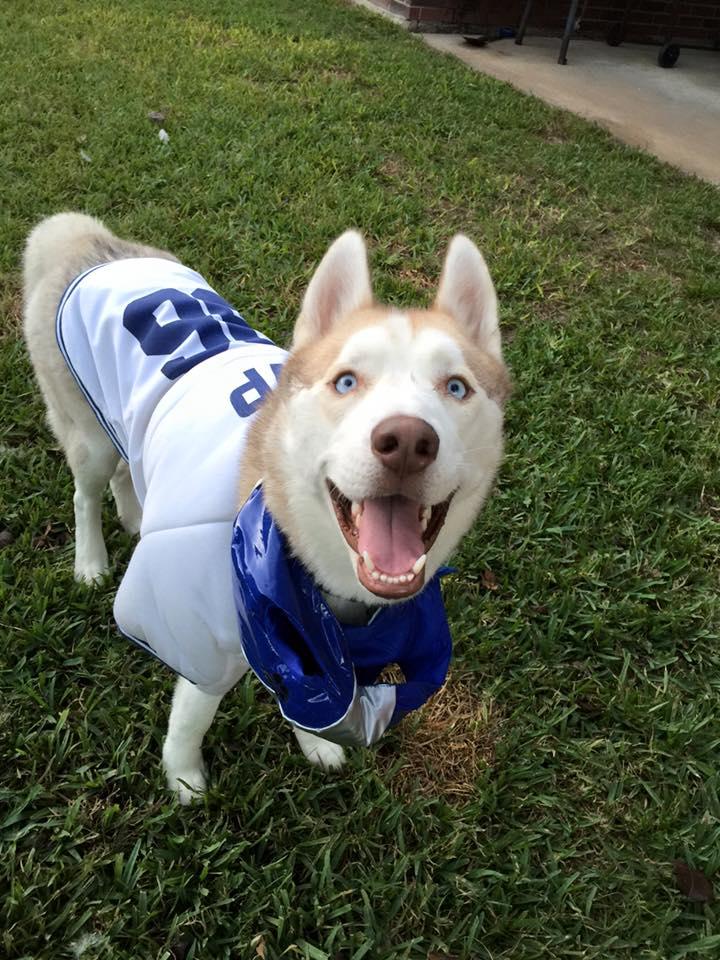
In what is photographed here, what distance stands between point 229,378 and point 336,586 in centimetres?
90

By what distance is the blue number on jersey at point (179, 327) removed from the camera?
8.46 feet

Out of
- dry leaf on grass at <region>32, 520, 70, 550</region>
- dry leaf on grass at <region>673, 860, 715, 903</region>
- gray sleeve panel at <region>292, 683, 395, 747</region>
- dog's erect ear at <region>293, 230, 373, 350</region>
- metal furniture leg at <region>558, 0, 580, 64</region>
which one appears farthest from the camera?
metal furniture leg at <region>558, 0, 580, 64</region>

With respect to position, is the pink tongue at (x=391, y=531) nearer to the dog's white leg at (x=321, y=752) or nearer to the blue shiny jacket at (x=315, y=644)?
the blue shiny jacket at (x=315, y=644)

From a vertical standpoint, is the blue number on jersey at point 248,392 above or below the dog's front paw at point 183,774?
above

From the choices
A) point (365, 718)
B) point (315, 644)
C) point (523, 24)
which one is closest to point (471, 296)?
point (315, 644)

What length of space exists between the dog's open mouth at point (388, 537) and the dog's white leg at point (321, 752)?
108 centimetres

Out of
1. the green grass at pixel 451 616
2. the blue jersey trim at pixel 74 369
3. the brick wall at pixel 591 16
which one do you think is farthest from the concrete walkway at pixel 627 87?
the blue jersey trim at pixel 74 369

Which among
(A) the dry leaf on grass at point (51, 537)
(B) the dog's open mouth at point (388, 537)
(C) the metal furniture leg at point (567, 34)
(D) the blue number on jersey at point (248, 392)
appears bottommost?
(A) the dry leaf on grass at point (51, 537)

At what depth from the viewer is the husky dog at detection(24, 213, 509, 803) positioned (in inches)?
70.7

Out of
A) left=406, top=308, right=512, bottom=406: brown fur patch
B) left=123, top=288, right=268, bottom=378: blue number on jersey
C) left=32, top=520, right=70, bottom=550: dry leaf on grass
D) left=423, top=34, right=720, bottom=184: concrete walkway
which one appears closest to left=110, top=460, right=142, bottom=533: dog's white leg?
left=32, top=520, right=70, bottom=550: dry leaf on grass

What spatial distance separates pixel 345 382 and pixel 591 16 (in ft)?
40.4

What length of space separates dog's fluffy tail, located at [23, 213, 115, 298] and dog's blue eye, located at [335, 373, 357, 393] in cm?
162

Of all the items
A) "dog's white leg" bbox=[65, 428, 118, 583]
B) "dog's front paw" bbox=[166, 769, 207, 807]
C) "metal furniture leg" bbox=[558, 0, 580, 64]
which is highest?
"metal furniture leg" bbox=[558, 0, 580, 64]

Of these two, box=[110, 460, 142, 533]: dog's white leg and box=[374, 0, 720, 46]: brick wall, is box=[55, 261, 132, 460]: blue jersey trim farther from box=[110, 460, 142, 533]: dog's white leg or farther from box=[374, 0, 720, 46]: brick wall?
box=[374, 0, 720, 46]: brick wall
